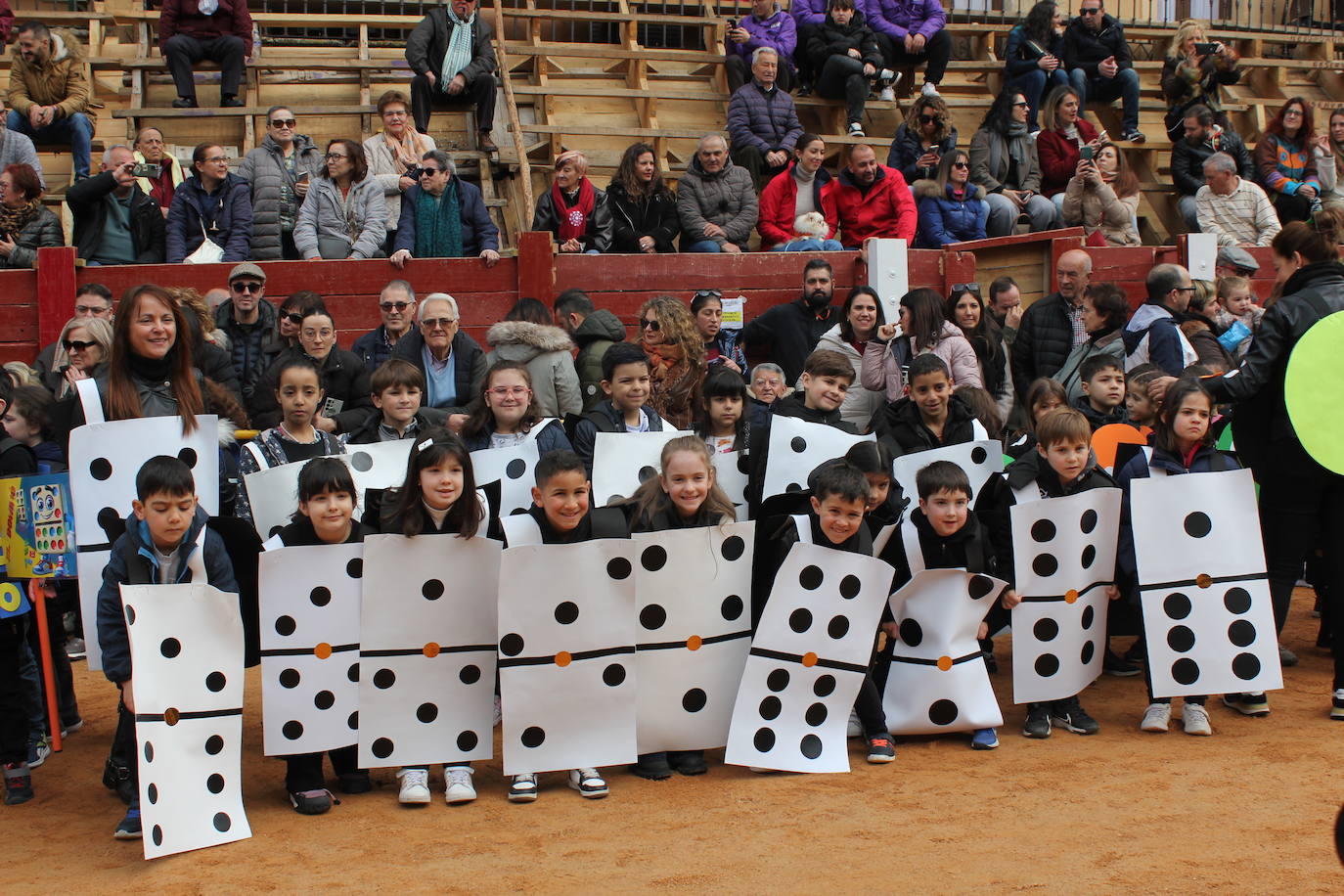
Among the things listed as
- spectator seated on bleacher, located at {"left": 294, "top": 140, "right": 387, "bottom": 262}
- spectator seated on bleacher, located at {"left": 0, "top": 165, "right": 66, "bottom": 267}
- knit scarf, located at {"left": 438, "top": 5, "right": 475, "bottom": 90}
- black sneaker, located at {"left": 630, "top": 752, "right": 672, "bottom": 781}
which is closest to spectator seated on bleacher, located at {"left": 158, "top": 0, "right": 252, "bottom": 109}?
knit scarf, located at {"left": 438, "top": 5, "right": 475, "bottom": 90}

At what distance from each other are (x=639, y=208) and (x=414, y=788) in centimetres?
642

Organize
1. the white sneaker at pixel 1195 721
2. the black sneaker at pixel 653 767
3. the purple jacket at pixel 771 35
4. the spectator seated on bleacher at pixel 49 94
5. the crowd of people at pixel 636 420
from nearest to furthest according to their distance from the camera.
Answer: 1. the crowd of people at pixel 636 420
2. the black sneaker at pixel 653 767
3. the white sneaker at pixel 1195 721
4. the spectator seated on bleacher at pixel 49 94
5. the purple jacket at pixel 771 35

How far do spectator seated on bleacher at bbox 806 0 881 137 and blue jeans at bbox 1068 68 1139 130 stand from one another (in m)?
2.47

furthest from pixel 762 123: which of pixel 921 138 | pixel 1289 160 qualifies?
pixel 1289 160

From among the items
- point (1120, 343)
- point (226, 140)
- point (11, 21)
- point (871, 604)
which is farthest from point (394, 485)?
point (11, 21)

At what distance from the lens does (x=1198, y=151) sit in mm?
14391

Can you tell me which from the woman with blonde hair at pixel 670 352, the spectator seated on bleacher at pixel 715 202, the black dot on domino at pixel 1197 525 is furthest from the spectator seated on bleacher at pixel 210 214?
the black dot on domino at pixel 1197 525

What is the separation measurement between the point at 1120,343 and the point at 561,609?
5.11m

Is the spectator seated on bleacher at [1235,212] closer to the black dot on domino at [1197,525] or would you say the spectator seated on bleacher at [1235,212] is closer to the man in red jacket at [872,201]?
the man in red jacket at [872,201]

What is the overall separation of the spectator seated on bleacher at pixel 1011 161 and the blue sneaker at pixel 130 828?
31.8 feet

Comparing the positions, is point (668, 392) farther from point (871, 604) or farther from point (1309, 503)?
A: point (1309, 503)

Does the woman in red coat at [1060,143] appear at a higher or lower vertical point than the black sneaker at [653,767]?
higher

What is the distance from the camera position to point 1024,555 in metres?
6.37

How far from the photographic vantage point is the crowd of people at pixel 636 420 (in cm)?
579
